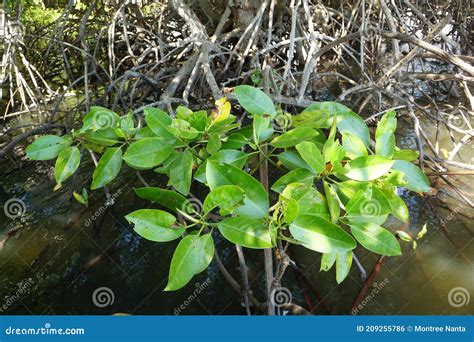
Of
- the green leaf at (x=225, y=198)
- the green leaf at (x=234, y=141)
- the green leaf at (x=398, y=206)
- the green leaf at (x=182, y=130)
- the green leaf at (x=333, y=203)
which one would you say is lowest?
the green leaf at (x=398, y=206)

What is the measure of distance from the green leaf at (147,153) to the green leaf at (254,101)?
7.1 inches

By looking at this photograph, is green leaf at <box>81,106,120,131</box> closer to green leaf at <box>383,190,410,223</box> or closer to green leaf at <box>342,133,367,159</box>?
green leaf at <box>342,133,367,159</box>

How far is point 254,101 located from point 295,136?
0.14 m

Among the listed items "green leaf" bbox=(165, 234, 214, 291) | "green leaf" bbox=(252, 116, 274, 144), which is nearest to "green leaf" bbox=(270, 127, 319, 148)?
"green leaf" bbox=(252, 116, 274, 144)

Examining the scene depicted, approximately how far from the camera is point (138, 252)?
6.12 ft

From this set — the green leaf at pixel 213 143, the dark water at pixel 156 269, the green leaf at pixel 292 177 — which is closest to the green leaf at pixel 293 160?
the green leaf at pixel 292 177

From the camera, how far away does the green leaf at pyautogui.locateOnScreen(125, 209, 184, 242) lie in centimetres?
76

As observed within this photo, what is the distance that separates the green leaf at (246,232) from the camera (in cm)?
73

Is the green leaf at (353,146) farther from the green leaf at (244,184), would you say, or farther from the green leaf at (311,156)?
the green leaf at (244,184)

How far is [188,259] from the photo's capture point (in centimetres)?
73

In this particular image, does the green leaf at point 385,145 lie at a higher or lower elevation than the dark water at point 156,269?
higher

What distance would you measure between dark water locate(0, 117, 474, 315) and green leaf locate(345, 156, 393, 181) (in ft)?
2.97

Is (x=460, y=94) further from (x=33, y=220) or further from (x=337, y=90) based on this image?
(x=33, y=220)

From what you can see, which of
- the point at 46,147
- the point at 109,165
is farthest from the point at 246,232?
the point at 46,147
